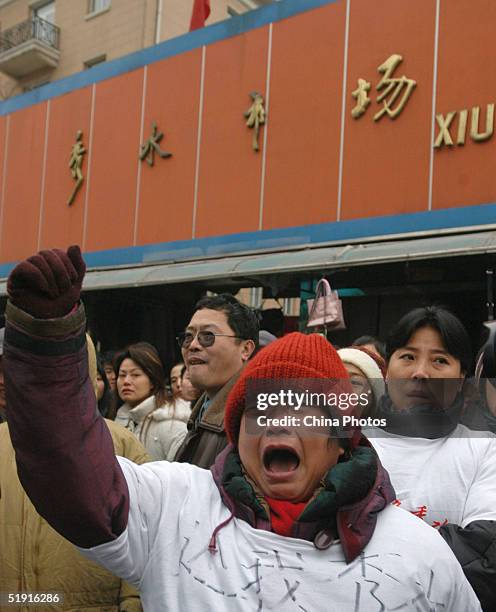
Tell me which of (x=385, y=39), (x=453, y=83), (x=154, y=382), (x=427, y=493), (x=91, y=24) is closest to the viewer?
(x=427, y=493)

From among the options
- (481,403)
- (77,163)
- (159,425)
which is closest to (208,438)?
(481,403)

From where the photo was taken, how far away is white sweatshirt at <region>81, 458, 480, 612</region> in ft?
4.75

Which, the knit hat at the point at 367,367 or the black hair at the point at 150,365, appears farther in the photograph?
the black hair at the point at 150,365

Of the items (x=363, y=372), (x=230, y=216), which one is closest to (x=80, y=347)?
(x=363, y=372)

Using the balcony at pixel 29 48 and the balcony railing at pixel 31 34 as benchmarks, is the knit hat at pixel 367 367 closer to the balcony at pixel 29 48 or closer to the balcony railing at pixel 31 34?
the balcony at pixel 29 48

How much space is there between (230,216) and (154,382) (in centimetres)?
513

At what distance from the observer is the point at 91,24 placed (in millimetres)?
18594

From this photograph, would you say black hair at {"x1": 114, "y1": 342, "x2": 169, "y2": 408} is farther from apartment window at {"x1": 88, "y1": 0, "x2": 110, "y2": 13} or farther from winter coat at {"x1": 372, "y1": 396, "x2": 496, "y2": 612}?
apartment window at {"x1": 88, "y1": 0, "x2": 110, "y2": 13}

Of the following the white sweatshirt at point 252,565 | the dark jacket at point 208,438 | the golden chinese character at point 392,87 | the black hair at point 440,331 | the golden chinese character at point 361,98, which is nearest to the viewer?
the white sweatshirt at point 252,565

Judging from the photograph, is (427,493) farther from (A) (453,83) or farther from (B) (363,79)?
(B) (363,79)

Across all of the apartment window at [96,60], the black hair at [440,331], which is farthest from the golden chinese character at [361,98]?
the apartment window at [96,60]

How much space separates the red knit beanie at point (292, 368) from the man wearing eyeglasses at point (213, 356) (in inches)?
44.2

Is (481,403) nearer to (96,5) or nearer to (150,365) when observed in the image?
(150,365)

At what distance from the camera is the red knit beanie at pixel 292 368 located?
1635 mm
